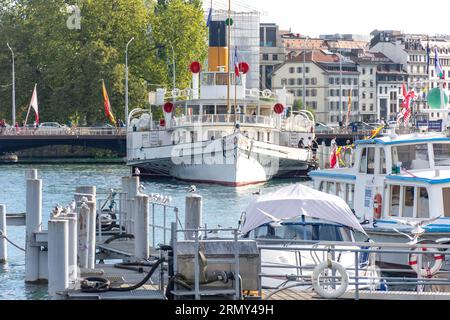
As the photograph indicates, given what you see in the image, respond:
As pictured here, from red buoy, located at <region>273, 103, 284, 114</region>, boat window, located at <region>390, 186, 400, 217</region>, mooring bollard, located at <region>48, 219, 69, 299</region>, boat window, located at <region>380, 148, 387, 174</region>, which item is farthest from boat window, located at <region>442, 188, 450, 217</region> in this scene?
red buoy, located at <region>273, 103, 284, 114</region>

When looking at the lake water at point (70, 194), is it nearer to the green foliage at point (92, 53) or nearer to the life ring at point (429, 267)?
the life ring at point (429, 267)

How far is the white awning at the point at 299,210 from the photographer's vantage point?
2673cm

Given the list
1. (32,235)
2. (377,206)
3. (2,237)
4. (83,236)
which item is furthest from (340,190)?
(83,236)

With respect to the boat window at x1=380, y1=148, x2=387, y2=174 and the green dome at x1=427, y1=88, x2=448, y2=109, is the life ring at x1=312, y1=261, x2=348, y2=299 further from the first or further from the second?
the green dome at x1=427, y1=88, x2=448, y2=109

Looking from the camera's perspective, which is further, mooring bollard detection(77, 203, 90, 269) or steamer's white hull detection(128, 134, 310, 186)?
steamer's white hull detection(128, 134, 310, 186)

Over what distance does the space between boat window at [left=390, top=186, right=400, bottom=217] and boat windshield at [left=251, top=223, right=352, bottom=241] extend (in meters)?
6.51

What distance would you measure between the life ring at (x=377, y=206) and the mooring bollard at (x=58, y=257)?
417 inches

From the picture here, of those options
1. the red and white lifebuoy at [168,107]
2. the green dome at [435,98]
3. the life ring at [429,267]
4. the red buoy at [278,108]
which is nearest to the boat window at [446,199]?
the life ring at [429,267]

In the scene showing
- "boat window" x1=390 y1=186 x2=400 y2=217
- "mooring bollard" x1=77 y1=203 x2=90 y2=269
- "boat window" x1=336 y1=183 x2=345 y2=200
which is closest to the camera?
"mooring bollard" x1=77 y1=203 x2=90 y2=269

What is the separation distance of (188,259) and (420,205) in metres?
12.8

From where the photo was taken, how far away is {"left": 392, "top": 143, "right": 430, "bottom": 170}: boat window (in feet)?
113

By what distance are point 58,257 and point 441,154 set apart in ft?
40.3
